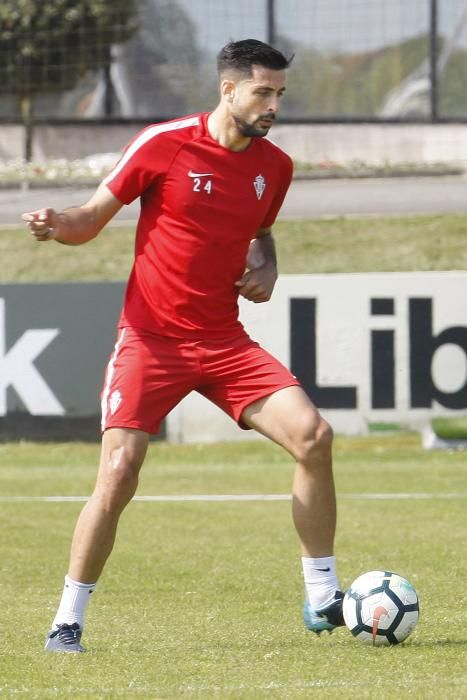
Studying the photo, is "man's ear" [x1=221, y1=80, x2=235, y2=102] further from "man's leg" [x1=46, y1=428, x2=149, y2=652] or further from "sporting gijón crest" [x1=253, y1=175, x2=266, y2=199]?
"man's leg" [x1=46, y1=428, x2=149, y2=652]

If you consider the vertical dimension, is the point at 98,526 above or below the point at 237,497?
above

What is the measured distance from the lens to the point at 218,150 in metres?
6.25

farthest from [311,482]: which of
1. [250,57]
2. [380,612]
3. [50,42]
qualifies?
[50,42]

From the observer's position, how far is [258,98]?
6.04 m

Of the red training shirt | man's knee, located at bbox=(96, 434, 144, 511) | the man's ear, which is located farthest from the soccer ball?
the man's ear

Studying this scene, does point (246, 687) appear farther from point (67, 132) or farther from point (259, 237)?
point (67, 132)

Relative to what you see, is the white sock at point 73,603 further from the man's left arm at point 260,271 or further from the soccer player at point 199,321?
the man's left arm at point 260,271

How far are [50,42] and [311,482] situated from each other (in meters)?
24.5

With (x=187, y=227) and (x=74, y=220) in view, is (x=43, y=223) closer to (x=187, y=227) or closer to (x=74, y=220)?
(x=74, y=220)

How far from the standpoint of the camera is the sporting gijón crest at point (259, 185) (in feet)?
20.7

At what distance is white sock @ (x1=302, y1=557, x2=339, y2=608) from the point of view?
20.3ft

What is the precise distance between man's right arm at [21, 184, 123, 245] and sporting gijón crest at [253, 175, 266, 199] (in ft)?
2.02

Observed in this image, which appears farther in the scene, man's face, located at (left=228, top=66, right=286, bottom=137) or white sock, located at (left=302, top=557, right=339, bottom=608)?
white sock, located at (left=302, top=557, right=339, bottom=608)

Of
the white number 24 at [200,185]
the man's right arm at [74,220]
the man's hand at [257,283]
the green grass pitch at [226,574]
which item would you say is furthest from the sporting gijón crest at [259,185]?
the green grass pitch at [226,574]
